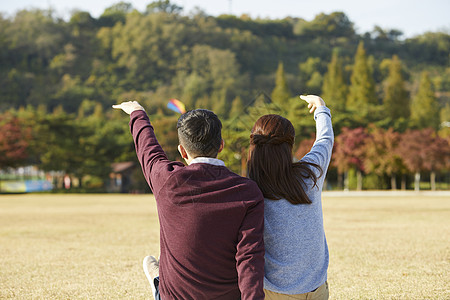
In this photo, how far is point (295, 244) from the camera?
7.37 feet

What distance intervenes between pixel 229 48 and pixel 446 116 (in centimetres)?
5553

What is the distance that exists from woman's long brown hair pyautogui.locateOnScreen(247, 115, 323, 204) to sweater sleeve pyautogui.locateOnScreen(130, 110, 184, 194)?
342mm

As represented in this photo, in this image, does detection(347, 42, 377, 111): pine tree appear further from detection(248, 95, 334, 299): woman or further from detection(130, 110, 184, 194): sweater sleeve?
detection(130, 110, 184, 194): sweater sleeve

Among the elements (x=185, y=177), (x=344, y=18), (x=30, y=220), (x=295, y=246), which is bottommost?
(x=30, y=220)

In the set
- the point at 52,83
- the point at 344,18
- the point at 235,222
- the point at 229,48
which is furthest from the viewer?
the point at 344,18

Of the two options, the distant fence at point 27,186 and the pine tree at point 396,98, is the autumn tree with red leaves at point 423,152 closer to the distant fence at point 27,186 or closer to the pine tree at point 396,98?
the pine tree at point 396,98

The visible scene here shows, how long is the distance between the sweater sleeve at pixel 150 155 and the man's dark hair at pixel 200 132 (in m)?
0.12

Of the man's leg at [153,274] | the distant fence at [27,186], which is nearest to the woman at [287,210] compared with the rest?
the man's leg at [153,274]

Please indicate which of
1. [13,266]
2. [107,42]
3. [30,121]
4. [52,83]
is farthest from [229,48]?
[13,266]

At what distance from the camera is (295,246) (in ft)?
7.38

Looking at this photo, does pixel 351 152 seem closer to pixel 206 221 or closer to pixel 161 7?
pixel 206 221

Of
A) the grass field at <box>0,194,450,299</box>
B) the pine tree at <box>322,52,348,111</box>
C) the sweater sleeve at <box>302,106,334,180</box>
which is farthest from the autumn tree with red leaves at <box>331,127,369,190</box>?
the sweater sleeve at <box>302,106,334,180</box>

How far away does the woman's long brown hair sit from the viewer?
2.20m

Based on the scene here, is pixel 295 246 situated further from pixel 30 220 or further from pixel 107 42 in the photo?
pixel 107 42
